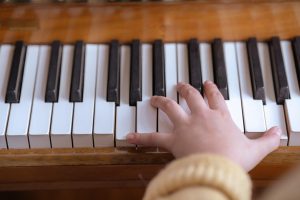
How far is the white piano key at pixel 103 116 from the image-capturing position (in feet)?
3.42

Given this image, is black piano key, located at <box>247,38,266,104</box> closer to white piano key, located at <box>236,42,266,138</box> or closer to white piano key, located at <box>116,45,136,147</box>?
white piano key, located at <box>236,42,266,138</box>

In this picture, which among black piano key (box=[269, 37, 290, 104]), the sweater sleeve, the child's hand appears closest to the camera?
the sweater sleeve

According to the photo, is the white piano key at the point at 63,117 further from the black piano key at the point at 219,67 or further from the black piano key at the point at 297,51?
the black piano key at the point at 297,51

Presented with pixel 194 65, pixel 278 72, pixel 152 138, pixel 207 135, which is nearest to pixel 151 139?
pixel 152 138

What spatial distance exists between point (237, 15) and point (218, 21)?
4cm

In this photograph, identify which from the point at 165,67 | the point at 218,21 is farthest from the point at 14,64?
the point at 218,21

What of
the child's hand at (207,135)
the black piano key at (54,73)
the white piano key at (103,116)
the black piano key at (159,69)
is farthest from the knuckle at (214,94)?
the black piano key at (54,73)

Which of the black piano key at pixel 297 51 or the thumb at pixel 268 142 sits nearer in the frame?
the thumb at pixel 268 142

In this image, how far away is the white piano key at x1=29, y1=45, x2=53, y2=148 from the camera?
1.05m

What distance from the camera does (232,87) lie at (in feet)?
3.66

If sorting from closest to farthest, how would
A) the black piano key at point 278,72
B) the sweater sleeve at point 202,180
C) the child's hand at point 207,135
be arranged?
the sweater sleeve at point 202,180, the child's hand at point 207,135, the black piano key at point 278,72

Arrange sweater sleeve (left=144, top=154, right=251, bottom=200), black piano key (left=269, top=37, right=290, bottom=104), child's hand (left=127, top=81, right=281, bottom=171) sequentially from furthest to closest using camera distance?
black piano key (left=269, top=37, right=290, bottom=104) < child's hand (left=127, top=81, right=281, bottom=171) < sweater sleeve (left=144, top=154, right=251, bottom=200)

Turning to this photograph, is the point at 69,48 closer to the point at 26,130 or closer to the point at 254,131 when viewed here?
the point at 26,130

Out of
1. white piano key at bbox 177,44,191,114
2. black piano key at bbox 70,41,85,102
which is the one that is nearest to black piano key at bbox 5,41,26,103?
black piano key at bbox 70,41,85,102
